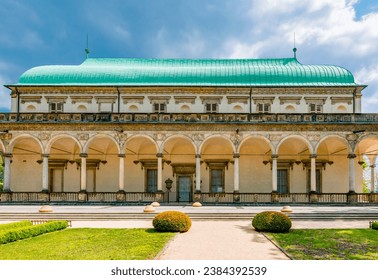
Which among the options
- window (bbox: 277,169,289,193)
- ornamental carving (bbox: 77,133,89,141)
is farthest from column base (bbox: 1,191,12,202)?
window (bbox: 277,169,289,193)

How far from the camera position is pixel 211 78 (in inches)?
1345

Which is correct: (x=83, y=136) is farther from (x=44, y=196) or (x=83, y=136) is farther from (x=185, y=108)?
(x=185, y=108)

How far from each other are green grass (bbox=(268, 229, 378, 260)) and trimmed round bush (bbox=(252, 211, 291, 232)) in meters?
0.43

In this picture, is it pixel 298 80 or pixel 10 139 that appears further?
pixel 298 80

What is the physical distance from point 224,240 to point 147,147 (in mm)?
20150

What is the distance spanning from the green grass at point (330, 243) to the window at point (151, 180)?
61.6ft

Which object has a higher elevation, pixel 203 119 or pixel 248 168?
pixel 203 119

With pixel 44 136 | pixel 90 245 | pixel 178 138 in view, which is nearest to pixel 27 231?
pixel 90 245

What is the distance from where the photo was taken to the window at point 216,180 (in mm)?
32594

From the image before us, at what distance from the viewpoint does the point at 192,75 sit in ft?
113

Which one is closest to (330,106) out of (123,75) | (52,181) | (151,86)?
(151,86)

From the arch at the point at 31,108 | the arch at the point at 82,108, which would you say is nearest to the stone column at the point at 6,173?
the arch at the point at 31,108

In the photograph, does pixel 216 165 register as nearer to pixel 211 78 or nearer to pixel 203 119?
pixel 203 119

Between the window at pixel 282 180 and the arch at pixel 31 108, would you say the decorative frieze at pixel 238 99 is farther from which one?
the arch at pixel 31 108
